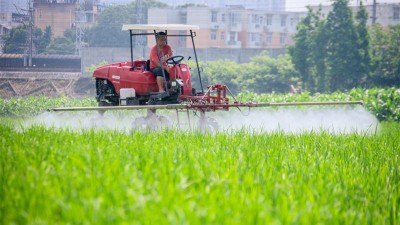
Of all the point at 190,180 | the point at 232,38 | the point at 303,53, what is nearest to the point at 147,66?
the point at 190,180

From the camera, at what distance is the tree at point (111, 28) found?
124 ft

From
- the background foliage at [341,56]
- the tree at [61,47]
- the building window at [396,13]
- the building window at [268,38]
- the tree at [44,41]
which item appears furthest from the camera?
the building window at [268,38]

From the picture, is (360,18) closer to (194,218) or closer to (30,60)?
(30,60)

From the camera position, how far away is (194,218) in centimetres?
467

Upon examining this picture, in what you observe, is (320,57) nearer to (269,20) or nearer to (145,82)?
(269,20)

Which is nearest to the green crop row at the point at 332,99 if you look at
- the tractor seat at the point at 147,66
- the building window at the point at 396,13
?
the tractor seat at the point at 147,66

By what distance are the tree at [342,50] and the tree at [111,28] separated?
1015cm

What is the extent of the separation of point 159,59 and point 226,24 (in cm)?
3856

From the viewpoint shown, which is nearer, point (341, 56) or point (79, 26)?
point (79, 26)

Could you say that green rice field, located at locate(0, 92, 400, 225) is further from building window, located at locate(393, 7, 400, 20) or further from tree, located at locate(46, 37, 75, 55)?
building window, located at locate(393, 7, 400, 20)

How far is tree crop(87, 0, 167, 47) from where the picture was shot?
1494 inches

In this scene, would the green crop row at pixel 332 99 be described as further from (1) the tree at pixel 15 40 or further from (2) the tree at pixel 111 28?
(2) the tree at pixel 111 28

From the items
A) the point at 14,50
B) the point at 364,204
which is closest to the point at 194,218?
the point at 364,204

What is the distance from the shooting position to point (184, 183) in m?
5.72
